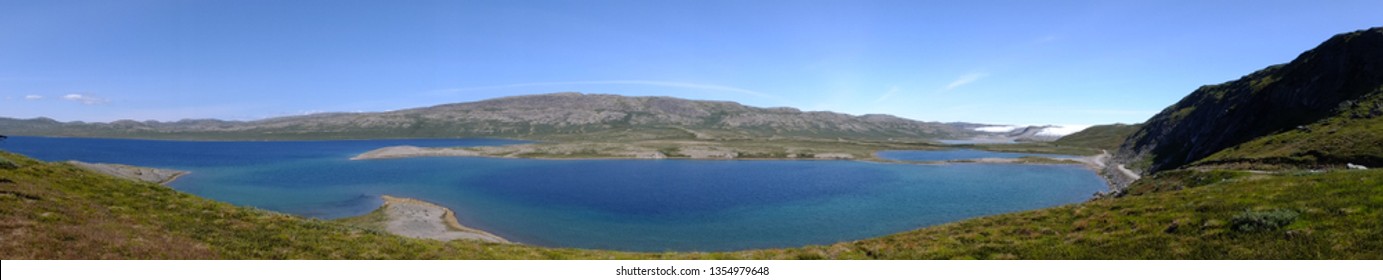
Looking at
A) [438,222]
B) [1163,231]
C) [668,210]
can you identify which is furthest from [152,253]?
[668,210]

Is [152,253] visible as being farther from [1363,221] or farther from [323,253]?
[1363,221]

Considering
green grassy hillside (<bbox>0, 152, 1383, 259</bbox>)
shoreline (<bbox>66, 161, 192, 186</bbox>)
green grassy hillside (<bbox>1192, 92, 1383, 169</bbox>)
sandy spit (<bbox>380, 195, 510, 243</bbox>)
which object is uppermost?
green grassy hillside (<bbox>1192, 92, 1383, 169</bbox>)

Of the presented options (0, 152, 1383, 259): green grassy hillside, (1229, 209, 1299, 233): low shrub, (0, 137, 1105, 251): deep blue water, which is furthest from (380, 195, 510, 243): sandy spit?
(1229, 209, 1299, 233): low shrub

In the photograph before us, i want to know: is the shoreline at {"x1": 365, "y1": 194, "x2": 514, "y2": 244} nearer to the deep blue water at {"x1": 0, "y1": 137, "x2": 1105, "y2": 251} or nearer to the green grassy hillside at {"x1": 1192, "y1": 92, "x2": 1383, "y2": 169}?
the deep blue water at {"x1": 0, "y1": 137, "x2": 1105, "y2": 251}

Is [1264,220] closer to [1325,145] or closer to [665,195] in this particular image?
[1325,145]

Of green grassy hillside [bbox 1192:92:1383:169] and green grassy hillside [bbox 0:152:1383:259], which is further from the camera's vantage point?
green grassy hillside [bbox 1192:92:1383:169]
